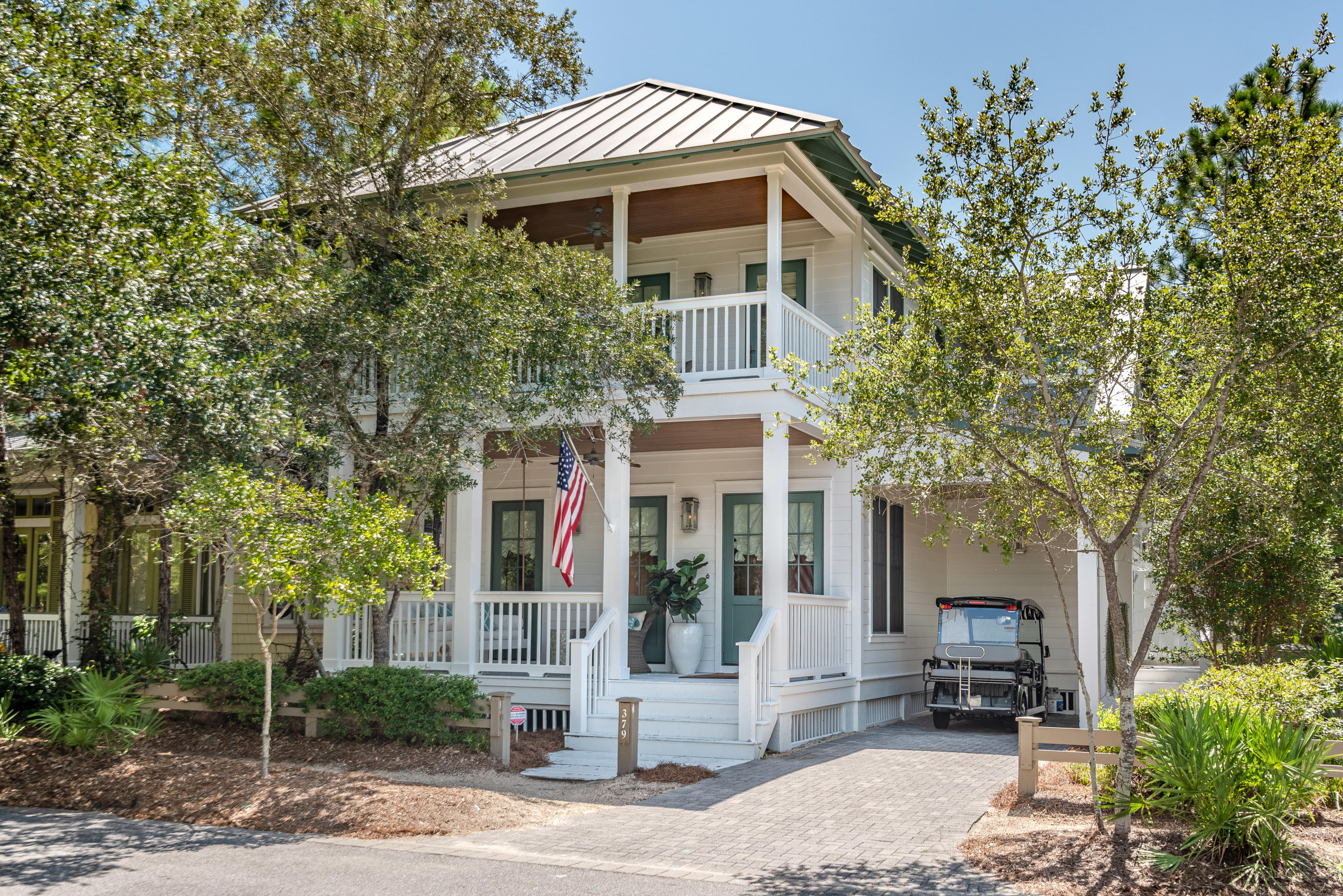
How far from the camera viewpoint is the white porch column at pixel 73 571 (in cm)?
1666

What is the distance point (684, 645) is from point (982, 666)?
3910mm

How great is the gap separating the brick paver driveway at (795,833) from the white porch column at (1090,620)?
247 centimetres

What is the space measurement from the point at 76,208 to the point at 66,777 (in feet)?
16.0

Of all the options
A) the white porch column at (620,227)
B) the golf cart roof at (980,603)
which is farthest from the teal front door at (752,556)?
the white porch column at (620,227)

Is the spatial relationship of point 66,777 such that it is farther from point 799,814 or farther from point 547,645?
point 799,814

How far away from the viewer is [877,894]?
6312 mm

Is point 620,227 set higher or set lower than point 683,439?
higher

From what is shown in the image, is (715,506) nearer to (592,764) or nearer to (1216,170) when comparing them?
(592,764)

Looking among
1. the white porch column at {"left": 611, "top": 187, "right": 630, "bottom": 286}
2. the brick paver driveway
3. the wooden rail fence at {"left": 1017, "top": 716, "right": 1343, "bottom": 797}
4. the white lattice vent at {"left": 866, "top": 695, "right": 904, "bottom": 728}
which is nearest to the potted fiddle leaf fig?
the white lattice vent at {"left": 866, "top": 695, "right": 904, "bottom": 728}

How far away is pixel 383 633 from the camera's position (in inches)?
485

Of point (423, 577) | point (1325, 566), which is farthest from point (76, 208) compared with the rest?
point (1325, 566)

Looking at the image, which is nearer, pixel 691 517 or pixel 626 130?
pixel 626 130

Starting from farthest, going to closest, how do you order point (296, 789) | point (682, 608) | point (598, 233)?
point (598, 233) < point (682, 608) < point (296, 789)

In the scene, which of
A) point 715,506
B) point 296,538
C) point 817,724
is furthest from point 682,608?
point 296,538
